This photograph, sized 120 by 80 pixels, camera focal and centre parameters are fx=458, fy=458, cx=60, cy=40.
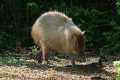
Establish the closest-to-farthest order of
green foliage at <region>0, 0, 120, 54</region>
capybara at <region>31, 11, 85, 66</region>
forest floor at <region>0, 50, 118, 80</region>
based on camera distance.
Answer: forest floor at <region>0, 50, 118, 80</region> → capybara at <region>31, 11, 85, 66</region> → green foliage at <region>0, 0, 120, 54</region>

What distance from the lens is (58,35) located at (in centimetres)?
893

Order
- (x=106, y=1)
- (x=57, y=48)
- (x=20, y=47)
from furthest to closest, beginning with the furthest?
(x=106, y=1)
(x=20, y=47)
(x=57, y=48)

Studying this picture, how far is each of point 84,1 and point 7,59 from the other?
5446mm

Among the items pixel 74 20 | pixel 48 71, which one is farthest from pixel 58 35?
pixel 74 20

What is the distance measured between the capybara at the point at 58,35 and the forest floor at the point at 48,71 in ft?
1.25

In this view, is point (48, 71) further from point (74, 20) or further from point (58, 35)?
point (74, 20)

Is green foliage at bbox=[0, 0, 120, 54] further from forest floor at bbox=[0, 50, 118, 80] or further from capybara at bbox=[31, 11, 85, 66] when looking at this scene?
capybara at bbox=[31, 11, 85, 66]

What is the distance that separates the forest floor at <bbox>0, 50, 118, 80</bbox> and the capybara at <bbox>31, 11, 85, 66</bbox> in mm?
381

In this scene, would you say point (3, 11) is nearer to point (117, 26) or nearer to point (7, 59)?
point (117, 26)

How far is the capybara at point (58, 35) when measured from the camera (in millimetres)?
8719

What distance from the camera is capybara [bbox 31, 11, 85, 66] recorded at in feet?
28.6

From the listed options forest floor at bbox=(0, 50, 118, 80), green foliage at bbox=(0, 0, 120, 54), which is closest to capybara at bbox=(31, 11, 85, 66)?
forest floor at bbox=(0, 50, 118, 80)

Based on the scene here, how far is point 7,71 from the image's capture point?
25.5 ft

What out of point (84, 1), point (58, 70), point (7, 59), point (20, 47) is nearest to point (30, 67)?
point (58, 70)
